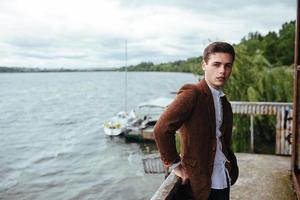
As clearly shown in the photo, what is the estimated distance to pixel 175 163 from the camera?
2.34 metres

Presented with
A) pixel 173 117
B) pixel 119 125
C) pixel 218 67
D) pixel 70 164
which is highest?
pixel 218 67

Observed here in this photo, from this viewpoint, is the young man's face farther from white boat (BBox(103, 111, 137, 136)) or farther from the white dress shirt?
white boat (BBox(103, 111, 137, 136))

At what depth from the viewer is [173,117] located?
218 centimetres

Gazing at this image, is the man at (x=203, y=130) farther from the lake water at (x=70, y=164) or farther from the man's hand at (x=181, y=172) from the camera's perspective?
the lake water at (x=70, y=164)

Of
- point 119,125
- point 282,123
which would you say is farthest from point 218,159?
point 119,125

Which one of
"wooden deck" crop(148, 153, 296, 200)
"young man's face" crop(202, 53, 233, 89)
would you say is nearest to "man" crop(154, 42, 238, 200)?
"young man's face" crop(202, 53, 233, 89)

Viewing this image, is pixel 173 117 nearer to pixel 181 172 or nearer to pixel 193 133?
pixel 193 133

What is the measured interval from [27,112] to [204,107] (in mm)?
55383

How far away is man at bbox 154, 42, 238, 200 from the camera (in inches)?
87.2

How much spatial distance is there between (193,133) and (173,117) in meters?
0.19

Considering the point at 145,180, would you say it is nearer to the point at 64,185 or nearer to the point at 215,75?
the point at 64,185

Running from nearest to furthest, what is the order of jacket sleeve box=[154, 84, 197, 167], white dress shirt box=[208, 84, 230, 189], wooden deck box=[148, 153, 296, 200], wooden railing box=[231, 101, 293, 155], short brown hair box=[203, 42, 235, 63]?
jacket sleeve box=[154, 84, 197, 167], short brown hair box=[203, 42, 235, 63], white dress shirt box=[208, 84, 230, 189], wooden deck box=[148, 153, 296, 200], wooden railing box=[231, 101, 293, 155]

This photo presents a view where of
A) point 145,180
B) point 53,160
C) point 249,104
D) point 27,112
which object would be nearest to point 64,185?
point 145,180

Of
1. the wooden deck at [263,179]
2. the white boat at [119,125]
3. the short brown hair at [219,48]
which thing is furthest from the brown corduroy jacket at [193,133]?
the white boat at [119,125]
